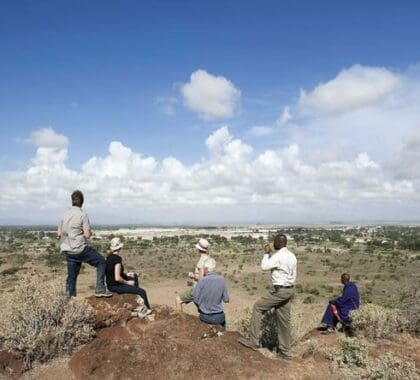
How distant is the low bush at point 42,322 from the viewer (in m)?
6.78

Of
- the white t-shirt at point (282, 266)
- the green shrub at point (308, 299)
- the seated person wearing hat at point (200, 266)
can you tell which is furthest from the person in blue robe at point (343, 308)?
the green shrub at point (308, 299)

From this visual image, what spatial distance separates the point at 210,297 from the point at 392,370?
3026 millimetres

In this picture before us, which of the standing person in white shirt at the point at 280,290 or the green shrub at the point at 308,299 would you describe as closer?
the standing person in white shirt at the point at 280,290

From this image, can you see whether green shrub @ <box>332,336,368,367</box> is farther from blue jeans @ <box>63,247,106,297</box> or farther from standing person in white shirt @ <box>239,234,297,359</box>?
blue jeans @ <box>63,247,106,297</box>

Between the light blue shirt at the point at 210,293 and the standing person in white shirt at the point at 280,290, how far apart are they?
647 mm

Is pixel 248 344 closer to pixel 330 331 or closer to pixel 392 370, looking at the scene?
pixel 392 370

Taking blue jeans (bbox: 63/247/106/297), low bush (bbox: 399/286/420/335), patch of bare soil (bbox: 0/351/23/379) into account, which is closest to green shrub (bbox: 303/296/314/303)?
low bush (bbox: 399/286/420/335)

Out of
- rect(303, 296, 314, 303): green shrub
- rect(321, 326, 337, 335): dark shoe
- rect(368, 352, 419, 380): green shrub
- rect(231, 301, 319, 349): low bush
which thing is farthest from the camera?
rect(303, 296, 314, 303): green shrub

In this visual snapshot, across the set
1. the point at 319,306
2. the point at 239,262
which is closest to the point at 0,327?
the point at 319,306

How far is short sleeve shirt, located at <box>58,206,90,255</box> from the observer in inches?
311

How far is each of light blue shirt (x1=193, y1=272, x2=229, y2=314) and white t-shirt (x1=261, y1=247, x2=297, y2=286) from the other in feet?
2.97

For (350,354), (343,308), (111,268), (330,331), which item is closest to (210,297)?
(111,268)

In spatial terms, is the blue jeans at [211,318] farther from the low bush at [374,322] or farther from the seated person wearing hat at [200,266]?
the low bush at [374,322]

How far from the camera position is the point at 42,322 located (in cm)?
708
